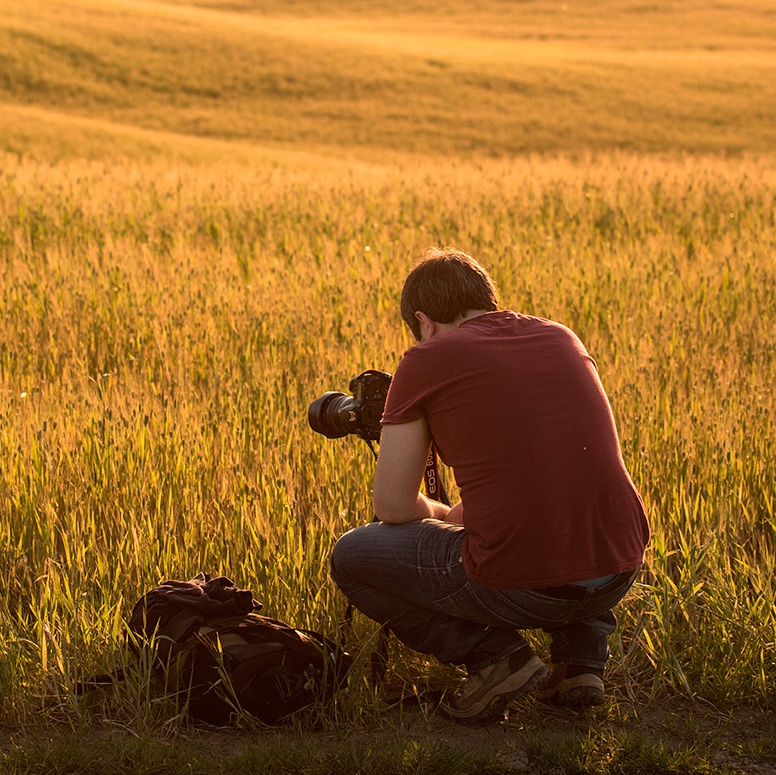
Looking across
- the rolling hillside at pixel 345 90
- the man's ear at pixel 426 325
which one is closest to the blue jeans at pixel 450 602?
the man's ear at pixel 426 325

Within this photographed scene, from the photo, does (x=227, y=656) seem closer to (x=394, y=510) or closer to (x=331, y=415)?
(x=394, y=510)

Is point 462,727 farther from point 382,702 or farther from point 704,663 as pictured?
A: point 704,663

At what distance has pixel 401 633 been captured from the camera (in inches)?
132

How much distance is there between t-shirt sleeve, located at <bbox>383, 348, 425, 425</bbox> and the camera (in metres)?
3.04

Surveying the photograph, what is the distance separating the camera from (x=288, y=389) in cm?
524

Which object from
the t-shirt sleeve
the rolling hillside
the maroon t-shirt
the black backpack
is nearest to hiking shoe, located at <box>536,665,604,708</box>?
the maroon t-shirt

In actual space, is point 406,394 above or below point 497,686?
above

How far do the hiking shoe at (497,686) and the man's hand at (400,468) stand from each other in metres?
0.51

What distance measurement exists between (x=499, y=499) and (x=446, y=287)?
62cm

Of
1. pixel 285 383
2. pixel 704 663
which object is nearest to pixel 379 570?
pixel 704 663

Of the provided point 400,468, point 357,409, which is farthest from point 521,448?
point 357,409

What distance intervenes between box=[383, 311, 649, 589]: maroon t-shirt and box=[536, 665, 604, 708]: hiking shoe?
361mm

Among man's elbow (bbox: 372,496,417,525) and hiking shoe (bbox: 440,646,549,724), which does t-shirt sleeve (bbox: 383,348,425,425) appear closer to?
man's elbow (bbox: 372,496,417,525)

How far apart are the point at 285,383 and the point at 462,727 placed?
2746 millimetres
